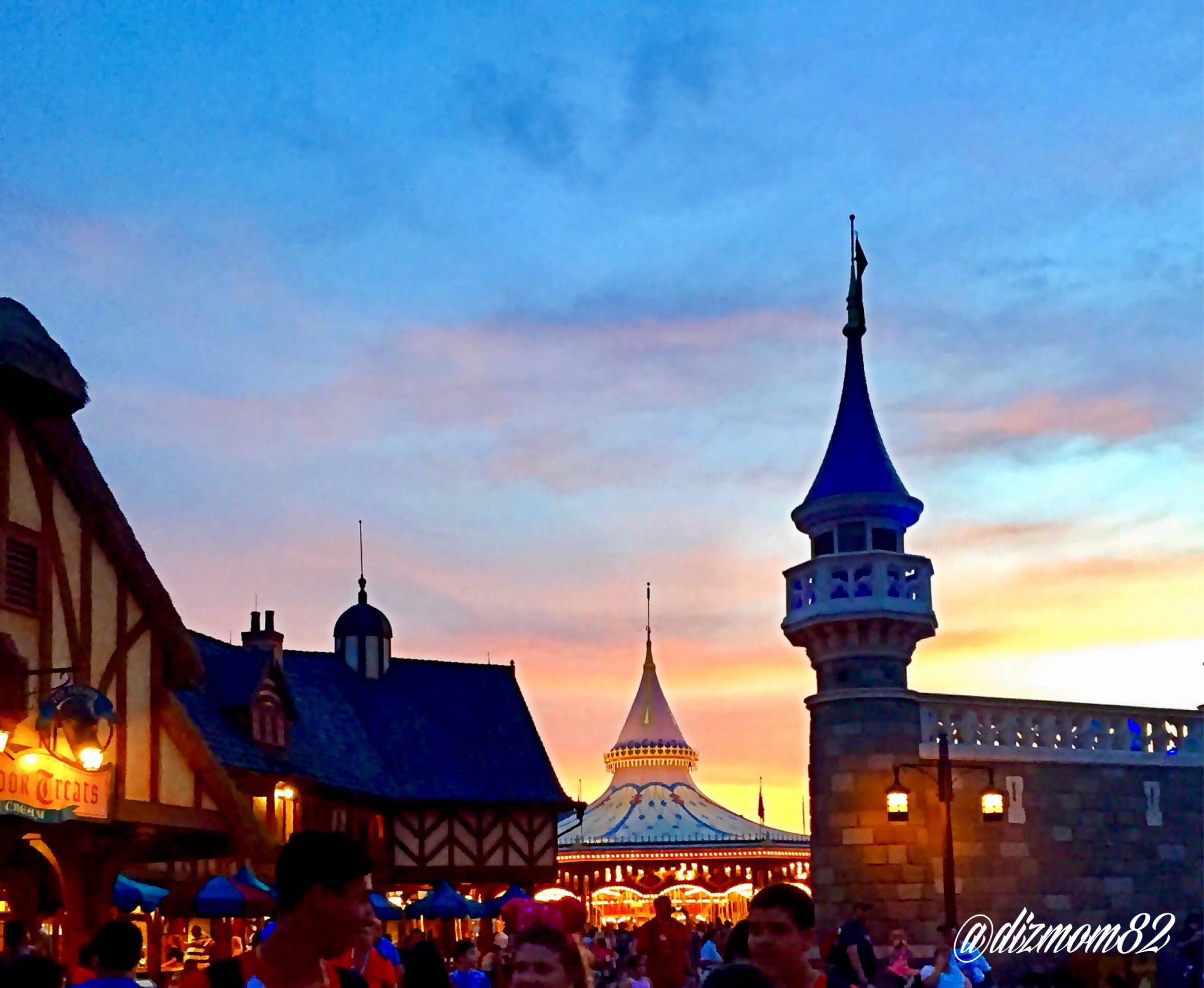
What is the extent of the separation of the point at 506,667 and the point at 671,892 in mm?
9186

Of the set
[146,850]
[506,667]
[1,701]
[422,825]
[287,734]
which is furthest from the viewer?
[506,667]

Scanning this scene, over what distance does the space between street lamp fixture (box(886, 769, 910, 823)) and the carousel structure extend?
62.1 ft

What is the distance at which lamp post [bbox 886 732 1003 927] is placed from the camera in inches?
905

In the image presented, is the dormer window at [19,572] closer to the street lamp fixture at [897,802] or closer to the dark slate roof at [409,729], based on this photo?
the street lamp fixture at [897,802]

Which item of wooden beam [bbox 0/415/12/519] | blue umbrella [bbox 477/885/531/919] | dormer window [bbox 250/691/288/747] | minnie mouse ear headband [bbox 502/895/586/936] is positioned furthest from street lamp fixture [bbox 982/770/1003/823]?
minnie mouse ear headband [bbox 502/895/586/936]

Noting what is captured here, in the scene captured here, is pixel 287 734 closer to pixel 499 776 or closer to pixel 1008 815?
pixel 499 776

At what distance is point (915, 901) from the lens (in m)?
23.7

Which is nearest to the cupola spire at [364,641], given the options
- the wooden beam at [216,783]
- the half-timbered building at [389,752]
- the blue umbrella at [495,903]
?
the half-timbered building at [389,752]

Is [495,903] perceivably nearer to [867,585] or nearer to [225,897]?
[867,585]

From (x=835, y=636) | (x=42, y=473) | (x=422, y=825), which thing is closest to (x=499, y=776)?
(x=422, y=825)

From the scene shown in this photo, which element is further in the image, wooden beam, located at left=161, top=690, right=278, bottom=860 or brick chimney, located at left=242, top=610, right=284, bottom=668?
brick chimney, located at left=242, top=610, right=284, bottom=668

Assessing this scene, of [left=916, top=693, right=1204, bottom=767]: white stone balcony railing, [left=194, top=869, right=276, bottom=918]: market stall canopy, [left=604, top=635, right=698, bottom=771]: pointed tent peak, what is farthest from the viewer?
[left=604, top=635, right=698, bottom=771]: pointed tent peak

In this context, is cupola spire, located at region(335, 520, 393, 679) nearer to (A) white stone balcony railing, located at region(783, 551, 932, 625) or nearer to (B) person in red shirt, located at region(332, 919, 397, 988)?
(A) white stone balcony railing, located at region(783, 551, 932, 625)

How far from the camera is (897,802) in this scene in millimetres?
23891
